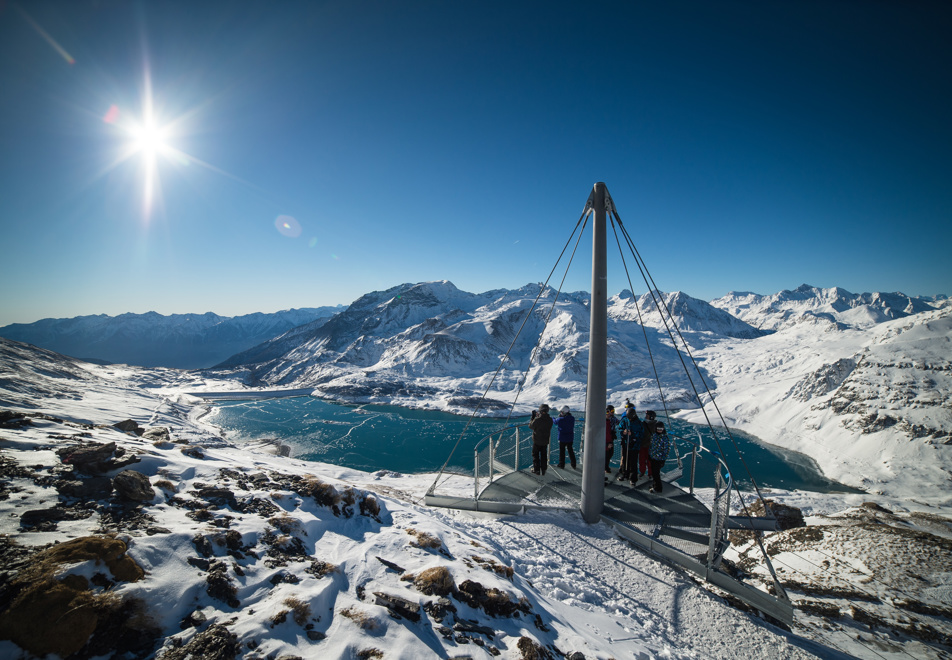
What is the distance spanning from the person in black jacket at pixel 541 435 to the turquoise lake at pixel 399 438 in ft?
40.3

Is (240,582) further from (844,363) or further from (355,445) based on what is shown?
(844,363)

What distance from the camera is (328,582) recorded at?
15.9 feet

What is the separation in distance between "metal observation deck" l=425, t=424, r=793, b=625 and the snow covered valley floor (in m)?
0.34

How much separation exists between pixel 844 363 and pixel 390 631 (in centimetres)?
7845

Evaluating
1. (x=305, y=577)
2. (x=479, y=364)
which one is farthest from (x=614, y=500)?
(x=479, y=364)

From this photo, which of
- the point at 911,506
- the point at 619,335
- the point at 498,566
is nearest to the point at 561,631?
the point at 498,566

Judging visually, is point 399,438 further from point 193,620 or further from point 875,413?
point 875,413

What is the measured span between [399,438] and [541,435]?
46.8 m

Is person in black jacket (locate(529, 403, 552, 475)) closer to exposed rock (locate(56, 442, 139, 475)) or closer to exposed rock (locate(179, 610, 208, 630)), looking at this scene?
exposed rock (locate(179, 610, 208, 630))

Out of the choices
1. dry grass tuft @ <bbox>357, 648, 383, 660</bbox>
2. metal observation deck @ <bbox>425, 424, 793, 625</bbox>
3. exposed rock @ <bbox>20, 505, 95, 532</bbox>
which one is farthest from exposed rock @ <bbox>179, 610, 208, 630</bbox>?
metal observation deck @ <bbox>425, 424, 793, 625</bbox>

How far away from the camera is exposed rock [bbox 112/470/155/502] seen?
18.2 ft

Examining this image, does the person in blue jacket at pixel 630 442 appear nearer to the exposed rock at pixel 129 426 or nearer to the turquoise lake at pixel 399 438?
the turquoise lake at pixel 399 438

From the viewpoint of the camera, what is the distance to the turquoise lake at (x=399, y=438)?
38438mm

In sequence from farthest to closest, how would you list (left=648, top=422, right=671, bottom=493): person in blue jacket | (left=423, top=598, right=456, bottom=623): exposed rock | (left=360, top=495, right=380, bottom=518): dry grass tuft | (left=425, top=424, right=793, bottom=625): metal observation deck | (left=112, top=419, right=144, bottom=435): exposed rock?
1. (left=112, top=419, right=144, bottom=435): exposed rock
2. (left=648, top=422, right=671, bottom=493): person in blue jacket
3. (left=360, top=495, right=380, bottom=518): dry grass tuft
4. (left=425, top=424, right=793, bottom=625): metal observation deck
5. (left=423, top=598, right=456, bottom=623): exposed rock
